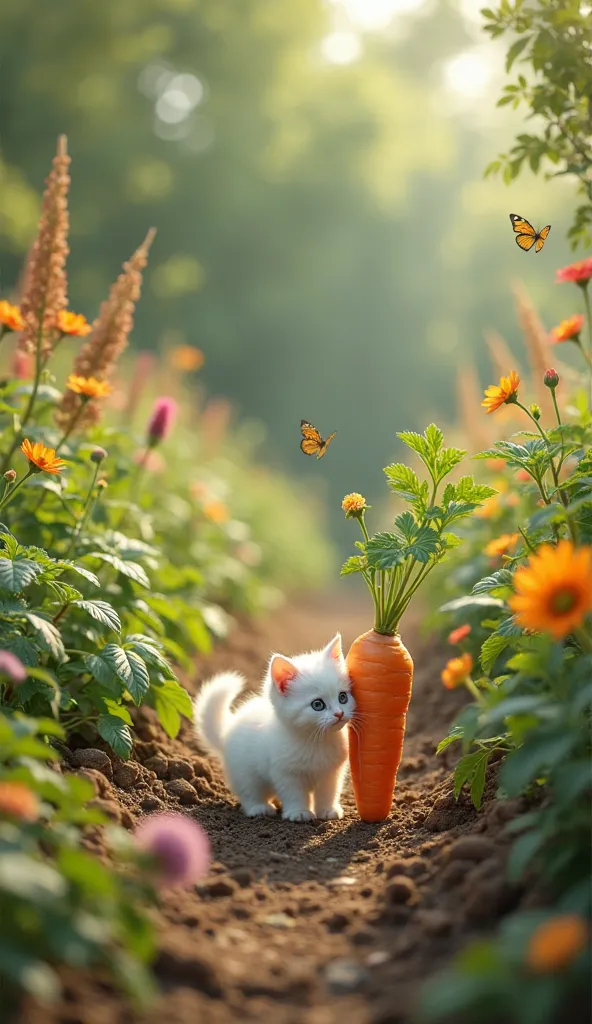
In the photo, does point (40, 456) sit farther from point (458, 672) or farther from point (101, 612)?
point (458, 672)

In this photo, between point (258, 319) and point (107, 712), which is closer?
point (107, 712)

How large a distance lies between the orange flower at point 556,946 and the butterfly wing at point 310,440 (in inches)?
77.4

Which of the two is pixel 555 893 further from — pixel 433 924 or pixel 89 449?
pixel 89 449

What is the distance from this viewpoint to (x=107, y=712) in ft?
10.1

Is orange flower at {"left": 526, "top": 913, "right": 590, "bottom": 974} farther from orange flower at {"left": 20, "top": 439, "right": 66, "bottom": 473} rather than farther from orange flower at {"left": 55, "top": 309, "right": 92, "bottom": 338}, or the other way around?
orange flower at {"left": 55, "top": 309, "right": 92, "bottom": 338}

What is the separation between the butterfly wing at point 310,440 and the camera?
3273 millimetres

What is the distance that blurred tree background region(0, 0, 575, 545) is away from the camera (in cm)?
1537

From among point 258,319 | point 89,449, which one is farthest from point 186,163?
point 89,449

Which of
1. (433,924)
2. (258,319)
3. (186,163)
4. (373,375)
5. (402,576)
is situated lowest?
(433,924)

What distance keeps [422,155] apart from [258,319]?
Result: 6.89m

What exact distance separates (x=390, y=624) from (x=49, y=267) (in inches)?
72.7

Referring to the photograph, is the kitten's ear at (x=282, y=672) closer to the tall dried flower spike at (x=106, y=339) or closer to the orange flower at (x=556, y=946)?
the tall dried flower spike at (x=106, y=339)

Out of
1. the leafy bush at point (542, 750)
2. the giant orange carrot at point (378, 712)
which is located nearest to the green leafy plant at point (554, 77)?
the leafy bush at point (542, 750)

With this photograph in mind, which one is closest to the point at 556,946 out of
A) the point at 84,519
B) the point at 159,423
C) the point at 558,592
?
the point at 558,592
